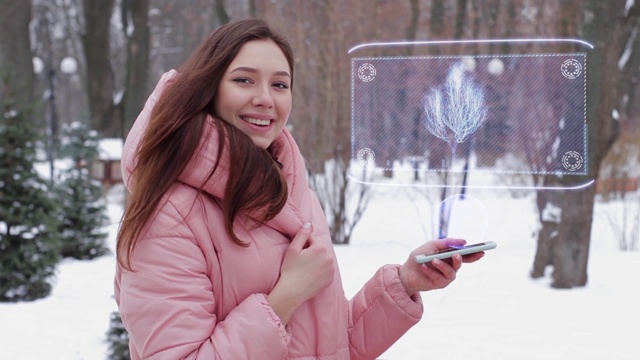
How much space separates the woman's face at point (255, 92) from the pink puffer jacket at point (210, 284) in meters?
0.09

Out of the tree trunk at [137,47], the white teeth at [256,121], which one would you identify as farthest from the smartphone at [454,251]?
the tree trunk at [137,47]

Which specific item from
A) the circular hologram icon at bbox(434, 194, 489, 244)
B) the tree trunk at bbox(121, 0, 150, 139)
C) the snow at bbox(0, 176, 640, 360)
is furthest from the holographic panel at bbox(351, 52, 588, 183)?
the tree trunk at bbox(121, 0, 150, 139)

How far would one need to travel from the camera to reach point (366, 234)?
18.9ft

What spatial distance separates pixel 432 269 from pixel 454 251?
132mm

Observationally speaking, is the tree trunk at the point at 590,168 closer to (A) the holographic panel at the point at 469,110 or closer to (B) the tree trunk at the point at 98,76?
(A) the holographic panel at the point at 469,110

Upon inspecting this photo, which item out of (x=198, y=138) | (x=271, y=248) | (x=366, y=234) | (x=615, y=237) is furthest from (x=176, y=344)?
(x=615, y=237)

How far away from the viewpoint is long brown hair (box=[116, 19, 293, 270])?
1.31 m

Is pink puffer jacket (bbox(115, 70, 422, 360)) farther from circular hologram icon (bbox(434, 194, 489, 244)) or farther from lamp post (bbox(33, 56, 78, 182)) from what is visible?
lamp post (bbox(33, 56, 78, 182))

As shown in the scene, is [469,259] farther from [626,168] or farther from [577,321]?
[626,168]

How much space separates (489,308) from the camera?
4375 mm

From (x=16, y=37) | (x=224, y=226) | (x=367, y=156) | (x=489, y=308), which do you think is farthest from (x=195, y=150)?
(x=16, y=37)

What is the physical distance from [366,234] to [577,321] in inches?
79.3

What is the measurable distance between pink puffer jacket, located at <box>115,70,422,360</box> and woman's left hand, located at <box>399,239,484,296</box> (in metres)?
0.23

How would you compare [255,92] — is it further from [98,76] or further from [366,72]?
[98,76]
